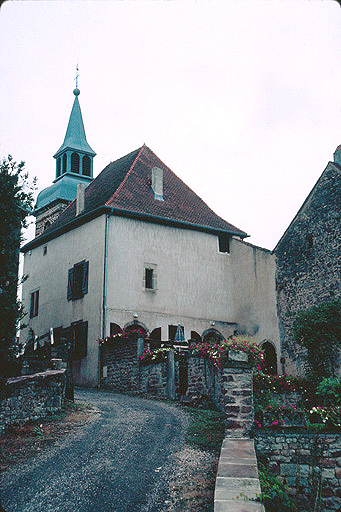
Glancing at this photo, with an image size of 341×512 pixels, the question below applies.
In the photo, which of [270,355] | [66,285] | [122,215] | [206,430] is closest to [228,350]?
[206,430]

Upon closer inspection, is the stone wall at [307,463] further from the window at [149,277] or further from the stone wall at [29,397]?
the window at [149,277]

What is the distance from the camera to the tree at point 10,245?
11234 mm

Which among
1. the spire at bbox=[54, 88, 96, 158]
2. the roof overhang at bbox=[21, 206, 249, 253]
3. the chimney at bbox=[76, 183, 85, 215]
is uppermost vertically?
the spire at bbox=[54, 88, 96, 158]

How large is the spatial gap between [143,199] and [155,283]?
380 cm

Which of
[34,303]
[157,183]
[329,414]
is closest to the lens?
[329,414]

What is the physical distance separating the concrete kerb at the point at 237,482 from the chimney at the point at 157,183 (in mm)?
18163

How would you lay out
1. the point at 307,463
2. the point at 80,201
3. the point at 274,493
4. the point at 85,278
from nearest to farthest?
the point at 274,493 → the point at 307,463 → the point at 85,278 → the point at 80,201

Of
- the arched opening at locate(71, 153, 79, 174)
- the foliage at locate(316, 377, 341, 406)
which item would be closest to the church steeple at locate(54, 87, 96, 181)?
the arched opening at locate(71, 153, 79, 174)

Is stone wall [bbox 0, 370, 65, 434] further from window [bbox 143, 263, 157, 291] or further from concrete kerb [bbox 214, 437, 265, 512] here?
window [bbox 143, 263, 157, 291]

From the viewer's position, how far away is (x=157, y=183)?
2595 cm

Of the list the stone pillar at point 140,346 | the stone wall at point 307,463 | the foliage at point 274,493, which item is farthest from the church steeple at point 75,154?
the foliage at point 274,493

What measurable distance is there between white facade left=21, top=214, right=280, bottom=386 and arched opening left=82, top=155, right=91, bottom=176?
1298 centimetres

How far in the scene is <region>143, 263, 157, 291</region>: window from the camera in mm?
23561

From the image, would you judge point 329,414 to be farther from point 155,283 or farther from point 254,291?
point 254,291
